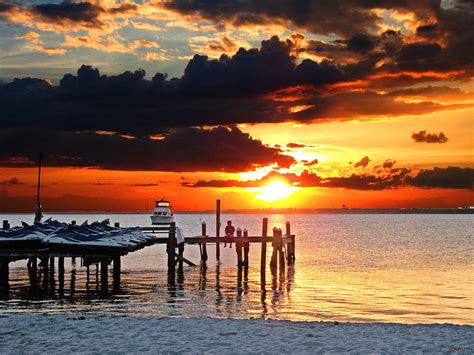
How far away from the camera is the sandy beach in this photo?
1650 centimetres

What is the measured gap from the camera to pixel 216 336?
59.0 feet

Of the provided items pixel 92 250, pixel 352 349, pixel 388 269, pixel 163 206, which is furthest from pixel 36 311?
pixel 163 206

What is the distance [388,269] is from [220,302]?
30.9 meters

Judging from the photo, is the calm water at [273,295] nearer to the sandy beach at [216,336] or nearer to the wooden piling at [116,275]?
the wooden piling at [116,275]

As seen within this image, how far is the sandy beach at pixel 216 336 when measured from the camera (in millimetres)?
16500

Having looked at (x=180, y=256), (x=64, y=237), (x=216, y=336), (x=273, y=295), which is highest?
(x=64, y=237)

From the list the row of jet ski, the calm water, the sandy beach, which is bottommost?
the calm water

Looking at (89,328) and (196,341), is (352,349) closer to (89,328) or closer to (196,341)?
(196,341)

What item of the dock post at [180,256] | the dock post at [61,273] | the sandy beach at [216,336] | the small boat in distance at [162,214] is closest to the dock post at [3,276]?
the dock post at [61,273]

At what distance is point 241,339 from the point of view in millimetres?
17547

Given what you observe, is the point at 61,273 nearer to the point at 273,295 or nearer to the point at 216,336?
the point at 273,295

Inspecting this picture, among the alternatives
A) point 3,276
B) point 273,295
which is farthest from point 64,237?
point 273,295

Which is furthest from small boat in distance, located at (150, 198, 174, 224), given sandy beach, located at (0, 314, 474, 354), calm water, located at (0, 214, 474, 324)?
sandy beach, located at (0, 314, 474, 354)

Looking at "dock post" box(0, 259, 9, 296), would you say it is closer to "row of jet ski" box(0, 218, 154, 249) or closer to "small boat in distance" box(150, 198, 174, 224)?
"row of jet ski" box(0, 218, 154, 249)
